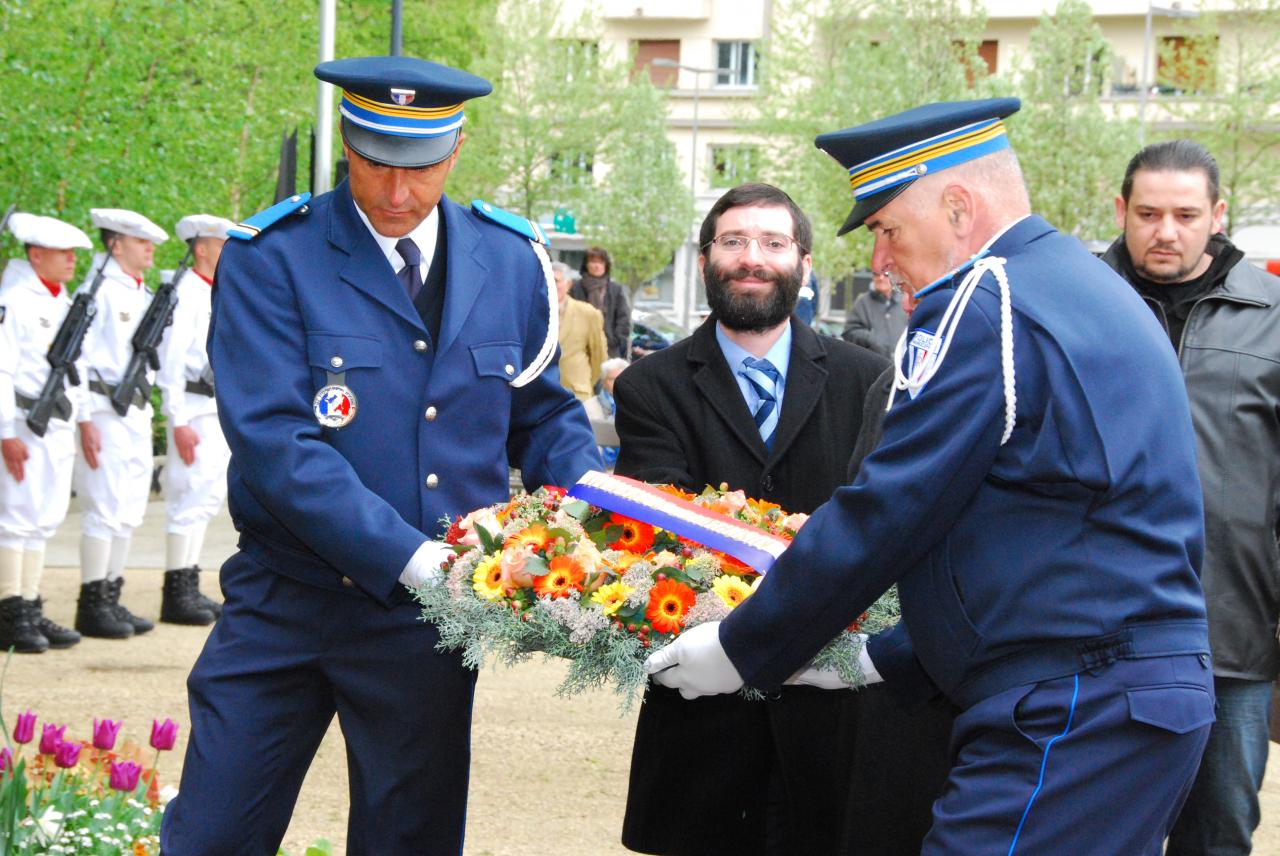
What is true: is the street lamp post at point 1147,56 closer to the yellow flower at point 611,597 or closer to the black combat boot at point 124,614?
the black combat boot at point 124,614

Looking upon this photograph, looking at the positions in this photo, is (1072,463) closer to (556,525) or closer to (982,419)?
(982,419)

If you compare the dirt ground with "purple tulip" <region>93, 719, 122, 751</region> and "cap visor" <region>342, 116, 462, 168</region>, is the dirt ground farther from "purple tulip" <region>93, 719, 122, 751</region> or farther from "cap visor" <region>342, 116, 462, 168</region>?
"cap visor" <region>342, 116, 462, 168</region>

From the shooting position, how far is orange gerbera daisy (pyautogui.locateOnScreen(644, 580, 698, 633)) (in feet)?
10.5

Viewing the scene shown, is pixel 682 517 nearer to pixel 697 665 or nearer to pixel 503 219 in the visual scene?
pixel 697 665

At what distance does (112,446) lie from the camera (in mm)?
8992

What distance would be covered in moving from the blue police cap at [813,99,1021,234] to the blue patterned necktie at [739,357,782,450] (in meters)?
1.47

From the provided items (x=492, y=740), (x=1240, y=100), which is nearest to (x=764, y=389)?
(x=492, y=740)

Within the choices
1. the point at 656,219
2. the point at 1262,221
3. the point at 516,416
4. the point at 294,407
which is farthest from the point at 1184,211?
the point at 656,219

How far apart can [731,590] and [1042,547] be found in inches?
33.0

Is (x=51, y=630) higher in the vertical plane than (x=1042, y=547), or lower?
lower

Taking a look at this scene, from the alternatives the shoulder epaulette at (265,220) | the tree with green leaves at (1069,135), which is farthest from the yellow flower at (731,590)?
the tree with green leaves at (1069,135)

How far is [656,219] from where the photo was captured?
139 feet

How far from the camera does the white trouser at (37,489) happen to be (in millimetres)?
8492

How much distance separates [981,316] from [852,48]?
3666 cm
